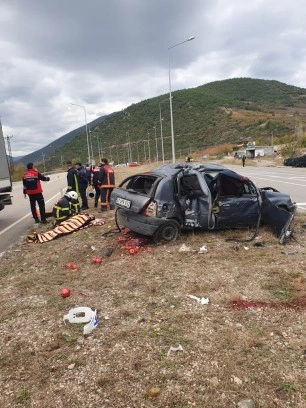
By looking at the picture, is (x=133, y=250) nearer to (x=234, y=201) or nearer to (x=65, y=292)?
(x=65, y=292)

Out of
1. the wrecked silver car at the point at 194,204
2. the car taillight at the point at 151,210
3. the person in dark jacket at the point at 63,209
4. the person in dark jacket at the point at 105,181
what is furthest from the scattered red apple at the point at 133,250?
the person in dark jacket at the point at 105,181

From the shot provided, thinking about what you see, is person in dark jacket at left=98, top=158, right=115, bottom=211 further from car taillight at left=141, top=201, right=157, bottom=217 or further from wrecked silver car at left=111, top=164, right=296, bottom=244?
car taillight at left=141, top=201, right=157, bottom=217

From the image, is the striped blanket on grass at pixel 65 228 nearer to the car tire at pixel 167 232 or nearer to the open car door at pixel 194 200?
the car tire at pixel 167 232

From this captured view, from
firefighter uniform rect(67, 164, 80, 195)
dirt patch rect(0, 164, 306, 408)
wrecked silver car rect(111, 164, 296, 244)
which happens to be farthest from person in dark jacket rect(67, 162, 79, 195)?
dirt patch rect(0, 164, 306, 408)

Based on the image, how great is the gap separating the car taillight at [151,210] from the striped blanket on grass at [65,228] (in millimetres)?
2905

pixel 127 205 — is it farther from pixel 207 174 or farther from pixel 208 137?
pixel 208 137

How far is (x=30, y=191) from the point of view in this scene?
10406 millimetres

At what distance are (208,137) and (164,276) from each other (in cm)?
8197

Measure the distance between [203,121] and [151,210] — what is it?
290 feet

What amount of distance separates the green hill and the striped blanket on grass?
5969 cm

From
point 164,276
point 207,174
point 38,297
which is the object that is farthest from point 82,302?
point 207,174

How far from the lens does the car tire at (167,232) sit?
22.5ft

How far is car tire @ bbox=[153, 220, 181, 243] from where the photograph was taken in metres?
6.87

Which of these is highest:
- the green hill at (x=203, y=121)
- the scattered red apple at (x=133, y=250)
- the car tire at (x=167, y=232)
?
the green hill at (x=203, y=121)
